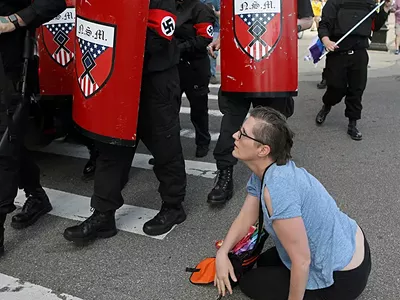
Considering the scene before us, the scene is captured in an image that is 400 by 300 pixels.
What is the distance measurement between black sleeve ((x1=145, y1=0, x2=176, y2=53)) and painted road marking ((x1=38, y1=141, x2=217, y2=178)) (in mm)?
1661

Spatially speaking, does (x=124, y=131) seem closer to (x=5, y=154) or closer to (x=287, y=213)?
(x=5, y=154)

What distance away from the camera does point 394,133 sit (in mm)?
5012

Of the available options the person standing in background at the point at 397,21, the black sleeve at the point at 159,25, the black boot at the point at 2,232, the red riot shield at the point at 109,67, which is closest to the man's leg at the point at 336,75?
the black sleeve at the point at 159,25

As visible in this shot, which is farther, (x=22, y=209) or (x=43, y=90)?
(x=43, y=90)

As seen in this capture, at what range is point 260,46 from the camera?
3070 millimetres

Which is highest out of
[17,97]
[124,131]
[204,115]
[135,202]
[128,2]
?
[128,2]

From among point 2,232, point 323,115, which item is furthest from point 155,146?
point 323,115

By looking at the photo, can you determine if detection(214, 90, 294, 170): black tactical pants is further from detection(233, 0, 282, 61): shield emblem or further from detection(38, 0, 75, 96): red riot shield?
detection(38, 0, 75, 96): red riot shield

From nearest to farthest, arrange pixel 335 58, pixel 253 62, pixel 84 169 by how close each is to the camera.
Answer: pixel 253 62
pixel 84 169
pixel 335 58

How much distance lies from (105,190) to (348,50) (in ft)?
10.0

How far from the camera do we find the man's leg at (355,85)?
4730mm

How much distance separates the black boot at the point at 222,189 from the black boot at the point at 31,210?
3.84 ft

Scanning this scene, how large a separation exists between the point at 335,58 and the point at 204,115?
1.51m

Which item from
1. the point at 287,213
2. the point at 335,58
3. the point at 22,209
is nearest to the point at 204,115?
the point at 335,58
